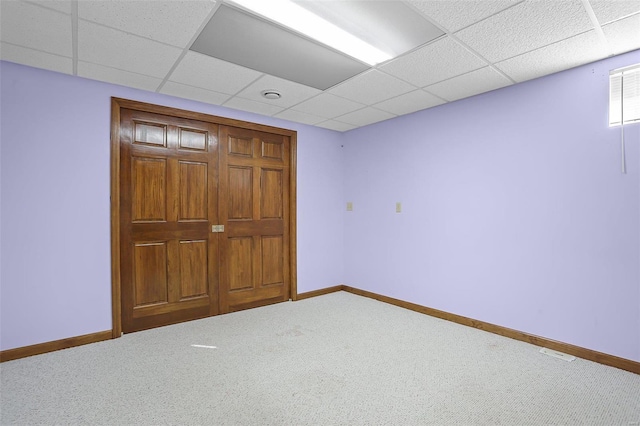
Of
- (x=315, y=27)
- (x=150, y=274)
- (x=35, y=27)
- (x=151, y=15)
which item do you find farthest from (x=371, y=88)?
(x=150, y=274)

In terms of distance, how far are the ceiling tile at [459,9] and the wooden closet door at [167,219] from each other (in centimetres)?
269

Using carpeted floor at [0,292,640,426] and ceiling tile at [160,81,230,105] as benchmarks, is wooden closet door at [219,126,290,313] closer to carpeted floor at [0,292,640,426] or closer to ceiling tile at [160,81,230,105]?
ceiling tile at [160,81,230,105]

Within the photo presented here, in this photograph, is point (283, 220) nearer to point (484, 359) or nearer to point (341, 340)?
point (341, 340)

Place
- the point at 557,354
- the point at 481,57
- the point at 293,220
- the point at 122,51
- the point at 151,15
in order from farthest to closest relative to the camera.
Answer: the point at 293,220 < the point at 557,354 < the point at 481,57 < the point at 122,51 < the point at 151,15

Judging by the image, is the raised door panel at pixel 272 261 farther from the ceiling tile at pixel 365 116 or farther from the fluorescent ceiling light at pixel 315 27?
the fluorescent ceiling light at pixel 315 27

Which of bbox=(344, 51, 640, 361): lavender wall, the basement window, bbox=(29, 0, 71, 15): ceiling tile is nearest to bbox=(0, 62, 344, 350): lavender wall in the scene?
bbox=(29, 0, 71, 15): ceiling tile

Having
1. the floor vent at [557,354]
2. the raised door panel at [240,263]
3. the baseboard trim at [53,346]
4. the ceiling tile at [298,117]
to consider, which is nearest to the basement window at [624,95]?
the floor vent at [557,354]

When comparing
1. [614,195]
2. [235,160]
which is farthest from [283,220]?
[614,195]

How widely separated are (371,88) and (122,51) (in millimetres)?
2177

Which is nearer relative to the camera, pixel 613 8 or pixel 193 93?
pixel 613 8

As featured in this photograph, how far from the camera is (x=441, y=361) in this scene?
8.71 ft

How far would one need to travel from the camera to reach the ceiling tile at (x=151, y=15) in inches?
75.4

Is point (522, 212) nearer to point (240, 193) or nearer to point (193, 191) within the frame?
point (240, 193)

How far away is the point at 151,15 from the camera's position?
2014mm
